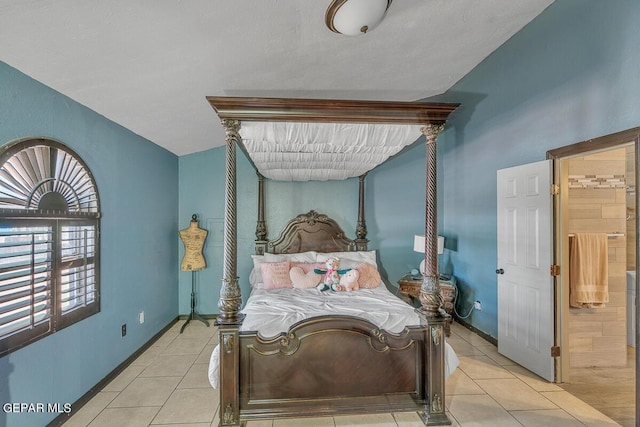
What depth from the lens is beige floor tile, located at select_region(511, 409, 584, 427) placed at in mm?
2133

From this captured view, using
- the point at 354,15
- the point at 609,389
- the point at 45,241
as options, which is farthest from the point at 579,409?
the point at 45,241

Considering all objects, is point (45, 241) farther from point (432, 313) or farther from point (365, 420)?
point (432, 313)

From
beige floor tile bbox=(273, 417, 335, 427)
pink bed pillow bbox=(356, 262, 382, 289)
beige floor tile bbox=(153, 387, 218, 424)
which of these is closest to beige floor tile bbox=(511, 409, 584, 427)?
beige floor tile bbox=(273, 417, 335, 427)

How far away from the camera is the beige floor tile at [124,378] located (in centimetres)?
261

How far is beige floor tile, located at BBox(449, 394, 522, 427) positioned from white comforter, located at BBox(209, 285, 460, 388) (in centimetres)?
30

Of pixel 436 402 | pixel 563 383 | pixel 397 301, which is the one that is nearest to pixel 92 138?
pixel 397 301

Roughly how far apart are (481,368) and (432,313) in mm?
1325

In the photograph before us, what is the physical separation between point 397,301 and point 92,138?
3.12 meters

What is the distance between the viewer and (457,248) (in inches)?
163

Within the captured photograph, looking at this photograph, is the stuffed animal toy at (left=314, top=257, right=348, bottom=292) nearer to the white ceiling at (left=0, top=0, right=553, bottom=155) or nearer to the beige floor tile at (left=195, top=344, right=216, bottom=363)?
the beige floor tile at (left=195, top=344, right=216, bottom=363)

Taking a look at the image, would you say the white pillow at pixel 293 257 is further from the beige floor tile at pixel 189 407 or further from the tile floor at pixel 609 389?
the tile floor at pixel 609 389

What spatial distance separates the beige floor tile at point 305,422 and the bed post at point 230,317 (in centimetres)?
33

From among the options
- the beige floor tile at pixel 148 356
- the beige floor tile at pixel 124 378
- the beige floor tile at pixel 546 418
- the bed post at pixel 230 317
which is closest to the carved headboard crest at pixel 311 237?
the beige floor tile at pixel 148 356

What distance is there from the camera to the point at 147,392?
2.56 meters
